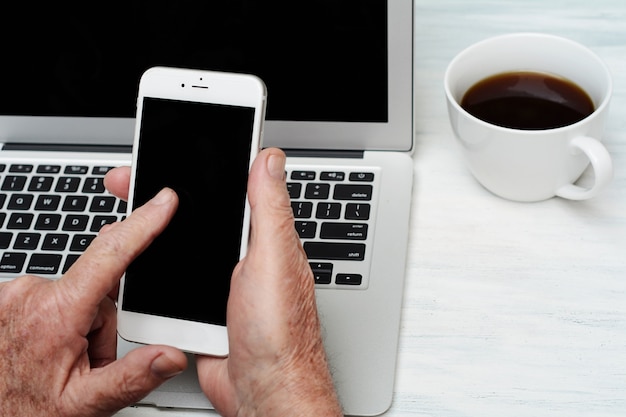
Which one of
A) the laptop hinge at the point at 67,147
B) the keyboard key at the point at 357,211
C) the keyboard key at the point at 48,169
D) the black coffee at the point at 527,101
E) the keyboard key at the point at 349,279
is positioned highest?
the black coffee at the point at 527,101

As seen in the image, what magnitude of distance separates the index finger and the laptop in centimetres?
10

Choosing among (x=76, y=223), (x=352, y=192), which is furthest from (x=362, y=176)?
(x=76, y=223)

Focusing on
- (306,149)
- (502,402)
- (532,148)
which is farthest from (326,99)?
(502,402)

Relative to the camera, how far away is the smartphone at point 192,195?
22.2 inches

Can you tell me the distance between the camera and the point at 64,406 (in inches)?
21.3

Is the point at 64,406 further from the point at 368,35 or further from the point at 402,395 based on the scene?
the point at 368,35

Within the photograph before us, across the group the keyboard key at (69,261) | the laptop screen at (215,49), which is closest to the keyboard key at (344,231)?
the laptop screen at (215,49)

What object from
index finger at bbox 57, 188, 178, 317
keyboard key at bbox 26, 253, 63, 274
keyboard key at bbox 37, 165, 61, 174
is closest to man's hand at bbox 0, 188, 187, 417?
index finger at bbox 57, 188, 178, 317

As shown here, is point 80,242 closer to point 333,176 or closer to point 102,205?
point 102,205

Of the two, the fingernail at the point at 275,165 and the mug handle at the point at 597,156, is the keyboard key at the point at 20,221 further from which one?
the mug handle at the point at 597,156

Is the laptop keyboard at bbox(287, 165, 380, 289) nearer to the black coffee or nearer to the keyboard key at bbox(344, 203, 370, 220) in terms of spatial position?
the keyboard key at bbox(344, 203, 370, 220)

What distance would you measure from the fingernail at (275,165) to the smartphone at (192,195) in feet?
0.11

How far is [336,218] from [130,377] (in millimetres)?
233

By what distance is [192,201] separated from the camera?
0.58m
